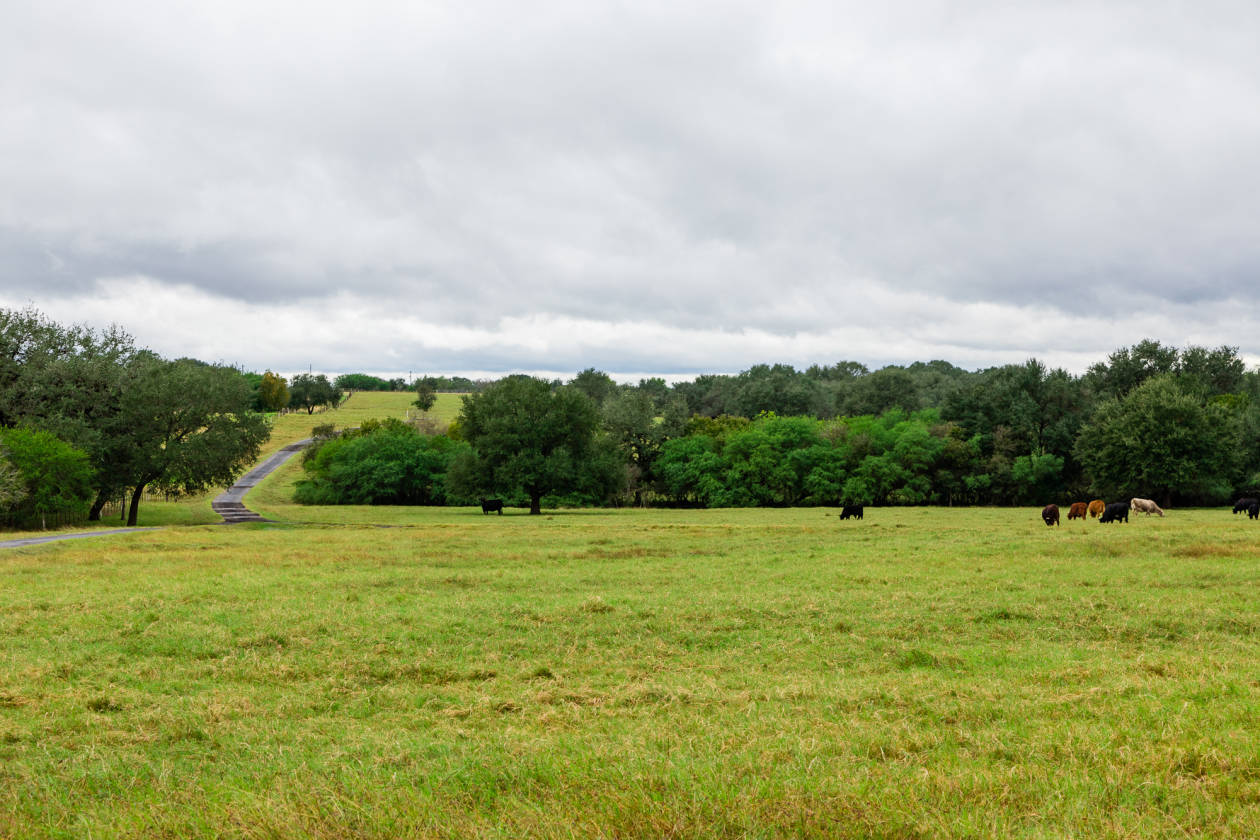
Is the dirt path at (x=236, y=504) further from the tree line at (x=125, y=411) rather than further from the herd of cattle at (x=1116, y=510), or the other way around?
the herd of cattle at (x=1116, y=510)

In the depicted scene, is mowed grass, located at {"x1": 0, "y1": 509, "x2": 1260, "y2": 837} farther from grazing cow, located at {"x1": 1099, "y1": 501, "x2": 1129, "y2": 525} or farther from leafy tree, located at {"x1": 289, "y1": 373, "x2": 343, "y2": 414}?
leafy tree, located at {"x1": 289, "y1": 373, "x2": 343, "y2": 414}

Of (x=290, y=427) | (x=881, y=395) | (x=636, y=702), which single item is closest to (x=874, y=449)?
(x=881, y=395)

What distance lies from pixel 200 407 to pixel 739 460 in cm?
5467

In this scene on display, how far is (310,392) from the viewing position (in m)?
169

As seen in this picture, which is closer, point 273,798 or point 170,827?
point 170,827

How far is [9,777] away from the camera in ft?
23.8

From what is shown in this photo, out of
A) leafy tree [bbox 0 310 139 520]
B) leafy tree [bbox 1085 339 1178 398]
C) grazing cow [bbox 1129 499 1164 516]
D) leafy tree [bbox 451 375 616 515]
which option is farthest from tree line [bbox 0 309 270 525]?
leafy tree [bbox 1085 339 1178 398]

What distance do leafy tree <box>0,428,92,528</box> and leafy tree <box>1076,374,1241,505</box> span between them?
3106 inches

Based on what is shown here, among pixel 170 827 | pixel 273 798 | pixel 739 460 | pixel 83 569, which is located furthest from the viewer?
pixel 739 460

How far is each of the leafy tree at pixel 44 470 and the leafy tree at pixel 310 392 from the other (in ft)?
416

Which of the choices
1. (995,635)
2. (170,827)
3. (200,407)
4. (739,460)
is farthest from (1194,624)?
(739,460)

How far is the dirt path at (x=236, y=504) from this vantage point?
1439 inches

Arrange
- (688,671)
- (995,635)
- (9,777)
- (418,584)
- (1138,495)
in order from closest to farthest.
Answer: (9,777) → (688,671) → (995,635) → (418,584) → (1138,495)

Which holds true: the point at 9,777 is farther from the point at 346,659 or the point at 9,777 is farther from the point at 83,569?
the point at 83,569
